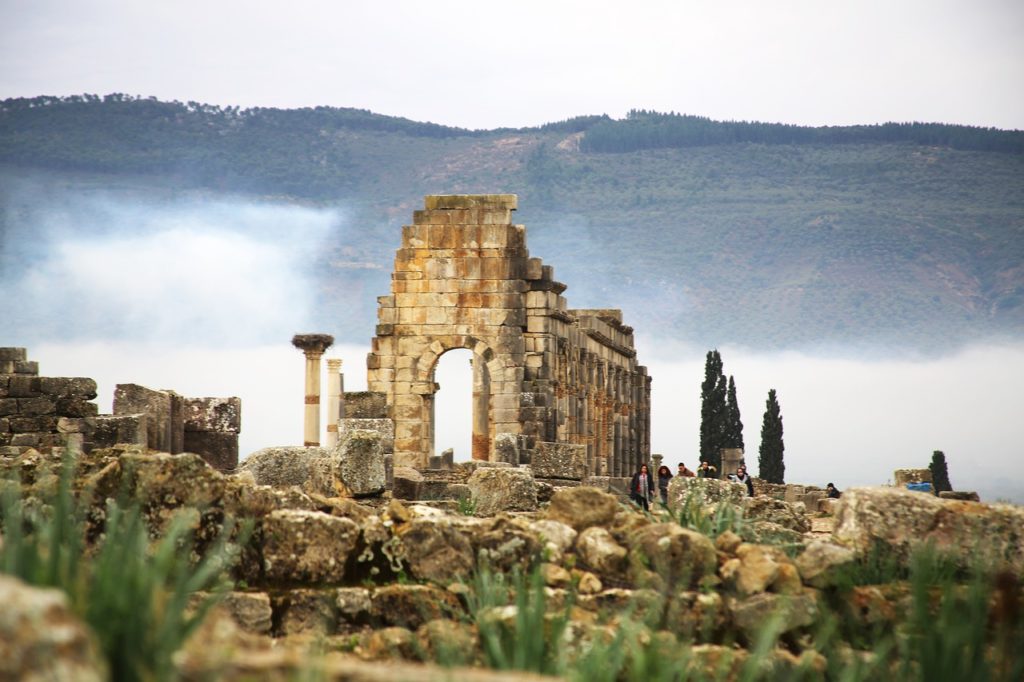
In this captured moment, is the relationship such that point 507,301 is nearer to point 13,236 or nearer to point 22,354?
point 22,354

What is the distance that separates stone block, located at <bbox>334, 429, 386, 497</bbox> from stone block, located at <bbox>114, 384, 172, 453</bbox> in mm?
3398

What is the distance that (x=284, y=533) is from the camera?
12.0 metres

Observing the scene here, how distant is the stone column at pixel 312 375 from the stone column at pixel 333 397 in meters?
1.96

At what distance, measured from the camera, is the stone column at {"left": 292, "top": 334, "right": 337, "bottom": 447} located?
46.5m

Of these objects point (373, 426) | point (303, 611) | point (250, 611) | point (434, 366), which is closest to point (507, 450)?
point (434, 366)

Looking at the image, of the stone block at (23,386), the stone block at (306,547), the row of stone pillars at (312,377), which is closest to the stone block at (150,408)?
the stone block at (23,386)

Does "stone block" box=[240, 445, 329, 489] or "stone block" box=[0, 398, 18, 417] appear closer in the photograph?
"stone block" box=[240, 445, 329, 489]

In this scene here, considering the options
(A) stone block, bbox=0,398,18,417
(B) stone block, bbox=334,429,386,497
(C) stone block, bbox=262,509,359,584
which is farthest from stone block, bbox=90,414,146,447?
(C) stone block, bbox=262,509,359,584

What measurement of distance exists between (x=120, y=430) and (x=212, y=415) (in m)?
1.42

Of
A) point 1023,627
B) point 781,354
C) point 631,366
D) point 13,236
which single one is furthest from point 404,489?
point 781,354

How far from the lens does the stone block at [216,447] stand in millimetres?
21609

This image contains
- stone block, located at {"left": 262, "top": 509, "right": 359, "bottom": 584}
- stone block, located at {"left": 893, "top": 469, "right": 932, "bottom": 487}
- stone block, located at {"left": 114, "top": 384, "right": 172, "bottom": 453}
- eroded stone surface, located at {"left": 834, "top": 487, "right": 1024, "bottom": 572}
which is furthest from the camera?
stone block, located at {"left": 893, "top": 469, "right": 932, "bottom": 487}

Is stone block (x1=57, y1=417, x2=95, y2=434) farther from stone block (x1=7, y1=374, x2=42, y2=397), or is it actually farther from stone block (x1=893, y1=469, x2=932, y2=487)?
stone block (x1=893, y1=469, x2=932, y2=487)

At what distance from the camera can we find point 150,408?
2156 centimetres
